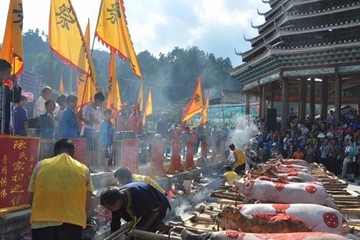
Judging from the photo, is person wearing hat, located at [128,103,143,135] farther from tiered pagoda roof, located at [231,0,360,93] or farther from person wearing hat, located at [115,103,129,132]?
tiered pagoda roof, located at [231,0,360,93]

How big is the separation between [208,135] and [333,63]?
698cm

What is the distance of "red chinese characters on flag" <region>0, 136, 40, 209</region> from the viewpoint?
18.0 ft

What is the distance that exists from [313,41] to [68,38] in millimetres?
15399

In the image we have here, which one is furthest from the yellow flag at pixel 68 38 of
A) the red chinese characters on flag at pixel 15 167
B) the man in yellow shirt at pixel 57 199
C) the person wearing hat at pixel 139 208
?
the person wearing hat at pixel 139 208

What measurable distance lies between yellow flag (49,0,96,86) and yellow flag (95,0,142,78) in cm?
119

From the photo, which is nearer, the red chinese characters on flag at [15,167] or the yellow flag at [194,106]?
the red chinese characters on flag at [15,167]

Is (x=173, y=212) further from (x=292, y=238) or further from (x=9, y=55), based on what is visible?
(x=292, y=238)

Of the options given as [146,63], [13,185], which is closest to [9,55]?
[13,185]

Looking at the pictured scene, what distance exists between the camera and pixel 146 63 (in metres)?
76.8

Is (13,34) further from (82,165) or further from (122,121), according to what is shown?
(122,121)

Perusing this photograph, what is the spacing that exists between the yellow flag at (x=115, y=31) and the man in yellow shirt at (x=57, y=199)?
5.99 m

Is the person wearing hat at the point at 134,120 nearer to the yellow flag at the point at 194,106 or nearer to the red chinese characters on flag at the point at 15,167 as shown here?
the yellow flag at the point at 194,106

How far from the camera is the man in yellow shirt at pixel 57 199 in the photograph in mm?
4219

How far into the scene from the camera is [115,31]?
33.1 ft
